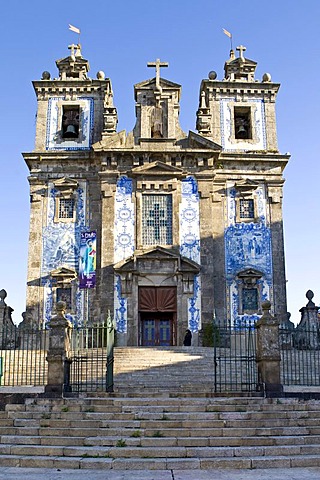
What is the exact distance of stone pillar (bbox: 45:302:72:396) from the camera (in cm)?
1346

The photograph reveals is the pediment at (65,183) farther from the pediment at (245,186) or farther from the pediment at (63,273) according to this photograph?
the pediment at (245,186)

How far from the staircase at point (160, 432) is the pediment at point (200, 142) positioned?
14320 millimetres

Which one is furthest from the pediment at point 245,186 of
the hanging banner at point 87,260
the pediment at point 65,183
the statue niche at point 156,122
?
the pediment at point 65,183

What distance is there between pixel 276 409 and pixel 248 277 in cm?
1282

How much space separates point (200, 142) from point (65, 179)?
5834 mm

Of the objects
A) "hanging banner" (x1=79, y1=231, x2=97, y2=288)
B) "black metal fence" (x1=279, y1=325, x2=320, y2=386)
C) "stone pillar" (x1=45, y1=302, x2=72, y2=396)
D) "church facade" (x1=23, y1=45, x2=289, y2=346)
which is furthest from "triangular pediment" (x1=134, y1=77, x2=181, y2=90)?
"stone pillar" (x1=45, y1=302, x2=72, y2=396)

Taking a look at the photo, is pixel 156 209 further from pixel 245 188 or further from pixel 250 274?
pixel 250 274

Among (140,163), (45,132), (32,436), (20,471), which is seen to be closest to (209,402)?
(32,436)

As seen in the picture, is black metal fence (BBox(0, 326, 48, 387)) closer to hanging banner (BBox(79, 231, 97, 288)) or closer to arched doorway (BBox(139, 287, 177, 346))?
hanging banner (BBox(79, 231, 97, 288))

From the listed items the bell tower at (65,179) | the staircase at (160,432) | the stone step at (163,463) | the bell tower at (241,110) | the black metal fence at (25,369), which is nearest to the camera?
the stone step at (163,463)

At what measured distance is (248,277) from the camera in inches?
973

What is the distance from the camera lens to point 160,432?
1069cm

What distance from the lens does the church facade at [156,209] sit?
24.2m

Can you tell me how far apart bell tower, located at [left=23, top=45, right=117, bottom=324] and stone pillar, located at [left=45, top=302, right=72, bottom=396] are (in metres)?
10.0
